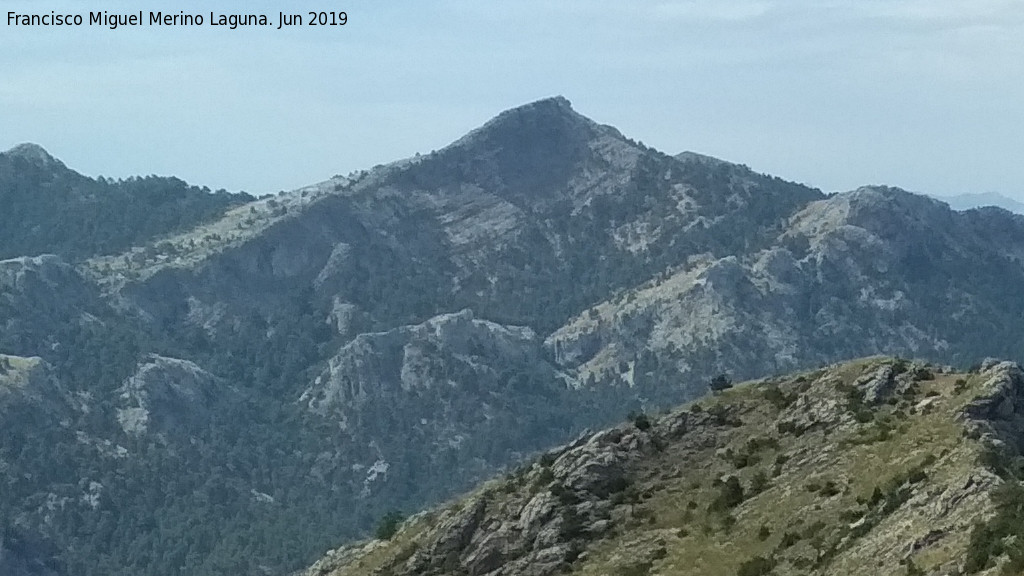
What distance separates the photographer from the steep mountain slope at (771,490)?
57.9m

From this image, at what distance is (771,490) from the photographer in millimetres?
73750

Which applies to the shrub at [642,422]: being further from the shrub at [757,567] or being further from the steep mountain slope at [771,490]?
the shrub at [757,567]

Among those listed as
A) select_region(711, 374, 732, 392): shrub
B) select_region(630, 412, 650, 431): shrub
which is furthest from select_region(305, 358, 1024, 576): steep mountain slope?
select_region(711, 374, 732, 392): shrub

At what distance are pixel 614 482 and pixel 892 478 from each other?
895 inches

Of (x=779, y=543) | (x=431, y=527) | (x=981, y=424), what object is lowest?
(x=431, y=527)

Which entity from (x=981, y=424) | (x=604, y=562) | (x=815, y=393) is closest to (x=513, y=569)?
(x=604, y=562)

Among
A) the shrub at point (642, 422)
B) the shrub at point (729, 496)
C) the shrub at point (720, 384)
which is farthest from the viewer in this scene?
the shrub at point (720, 384)

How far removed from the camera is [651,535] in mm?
75188

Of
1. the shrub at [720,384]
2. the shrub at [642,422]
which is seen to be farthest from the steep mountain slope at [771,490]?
the shrub at [720,384]

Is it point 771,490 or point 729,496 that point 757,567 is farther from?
point 729,496

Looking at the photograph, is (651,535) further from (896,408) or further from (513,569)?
(896,408)

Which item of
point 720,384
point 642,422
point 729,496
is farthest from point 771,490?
point 720,384

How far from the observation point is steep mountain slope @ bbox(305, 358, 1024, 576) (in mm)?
57875

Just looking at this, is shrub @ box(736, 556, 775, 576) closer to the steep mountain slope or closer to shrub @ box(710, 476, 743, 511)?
the steep mountain slope
